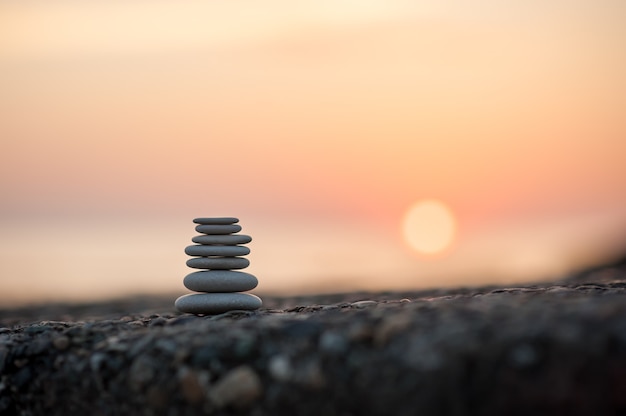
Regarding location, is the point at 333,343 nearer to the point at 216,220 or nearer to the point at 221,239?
the point at 221,239

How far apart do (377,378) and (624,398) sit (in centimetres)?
162

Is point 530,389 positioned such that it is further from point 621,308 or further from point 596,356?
point 621,308

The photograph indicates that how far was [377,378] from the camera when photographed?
18.1 feet

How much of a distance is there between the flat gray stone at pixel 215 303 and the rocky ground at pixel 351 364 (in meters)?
1.14

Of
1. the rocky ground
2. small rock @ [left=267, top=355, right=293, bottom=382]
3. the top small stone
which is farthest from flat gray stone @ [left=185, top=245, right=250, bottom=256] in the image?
small rock @ [left=267, top=355, right=293, bottom=382]

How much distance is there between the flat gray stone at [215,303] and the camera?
8.89 meters

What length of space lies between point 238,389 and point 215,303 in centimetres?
291

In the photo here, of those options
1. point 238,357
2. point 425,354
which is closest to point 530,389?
point 425,354

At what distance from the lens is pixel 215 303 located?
8875 mm

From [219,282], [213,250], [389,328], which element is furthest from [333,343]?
[213,250]

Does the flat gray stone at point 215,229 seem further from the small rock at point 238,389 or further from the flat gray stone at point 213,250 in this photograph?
the small rock at point 238,389

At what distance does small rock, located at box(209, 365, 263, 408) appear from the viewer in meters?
5.97

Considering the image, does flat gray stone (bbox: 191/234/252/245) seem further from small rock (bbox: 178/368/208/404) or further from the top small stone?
small rock (bbox: 178/368/208/404)

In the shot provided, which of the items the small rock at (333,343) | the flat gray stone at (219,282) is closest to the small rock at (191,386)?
the small rock at (333,343)
